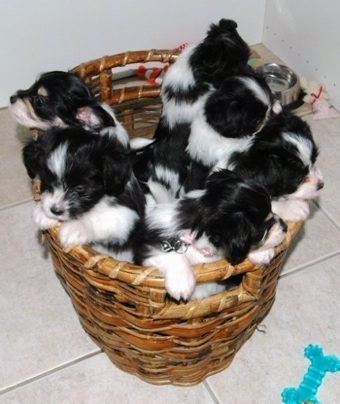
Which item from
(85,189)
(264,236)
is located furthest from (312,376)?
(85,189)

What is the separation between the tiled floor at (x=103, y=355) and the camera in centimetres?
238

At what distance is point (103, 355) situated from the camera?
252 cm

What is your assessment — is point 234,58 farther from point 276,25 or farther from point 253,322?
point 276,25

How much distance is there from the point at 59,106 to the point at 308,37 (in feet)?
5.96

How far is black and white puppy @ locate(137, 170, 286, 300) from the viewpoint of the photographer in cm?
181

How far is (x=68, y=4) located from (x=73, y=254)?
192cm

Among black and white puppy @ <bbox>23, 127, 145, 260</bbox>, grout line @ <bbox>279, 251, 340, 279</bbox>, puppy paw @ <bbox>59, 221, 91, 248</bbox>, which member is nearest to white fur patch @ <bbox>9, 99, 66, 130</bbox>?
black and white puppy @ <bbox>23, 127, 145, 260</bbox>

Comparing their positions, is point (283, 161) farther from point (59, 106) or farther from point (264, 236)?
point (59, 106)

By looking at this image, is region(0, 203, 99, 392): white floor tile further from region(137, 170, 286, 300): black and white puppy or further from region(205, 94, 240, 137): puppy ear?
region(205, 94, 240, 137): puppy ear

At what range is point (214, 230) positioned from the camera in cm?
183

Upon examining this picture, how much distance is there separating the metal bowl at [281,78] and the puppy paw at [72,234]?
1.92 m

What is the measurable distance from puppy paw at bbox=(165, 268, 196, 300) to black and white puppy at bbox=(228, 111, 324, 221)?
432 millimetres

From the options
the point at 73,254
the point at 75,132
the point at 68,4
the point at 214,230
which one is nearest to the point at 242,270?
the point at 214,230

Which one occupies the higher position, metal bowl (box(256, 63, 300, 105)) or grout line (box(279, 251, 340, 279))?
metal bowl (box(256, 63, 300, 105))
